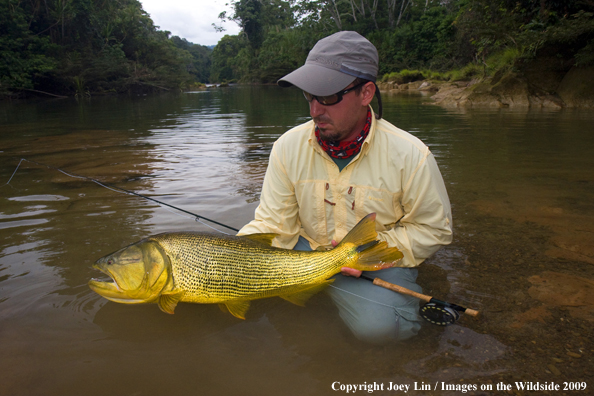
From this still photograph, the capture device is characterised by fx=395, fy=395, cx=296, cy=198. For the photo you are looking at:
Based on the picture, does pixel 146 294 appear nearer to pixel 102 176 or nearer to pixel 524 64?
pixel 102 176

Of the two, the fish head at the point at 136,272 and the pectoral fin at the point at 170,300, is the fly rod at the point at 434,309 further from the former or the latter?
the fish head at the point at 136,272

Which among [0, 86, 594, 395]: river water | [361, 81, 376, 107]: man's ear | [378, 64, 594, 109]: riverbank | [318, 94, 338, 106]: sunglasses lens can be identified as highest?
[378, 64, 594, 109]: riverbank

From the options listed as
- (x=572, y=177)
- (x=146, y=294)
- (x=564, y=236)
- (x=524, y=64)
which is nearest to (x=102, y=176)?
(x=146, y=294)

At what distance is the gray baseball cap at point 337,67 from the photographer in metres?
2.43

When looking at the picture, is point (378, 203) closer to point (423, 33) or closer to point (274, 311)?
point (274, 311)

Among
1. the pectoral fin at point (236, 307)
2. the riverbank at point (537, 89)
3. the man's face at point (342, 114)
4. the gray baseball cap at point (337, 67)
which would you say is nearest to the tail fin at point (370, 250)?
the man's face at point (342, 114)

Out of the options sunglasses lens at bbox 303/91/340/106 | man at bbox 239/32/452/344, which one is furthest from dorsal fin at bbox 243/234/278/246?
sunglasses lens at bbox 303/91/340/106

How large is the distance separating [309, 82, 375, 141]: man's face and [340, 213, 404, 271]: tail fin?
23.2 inches

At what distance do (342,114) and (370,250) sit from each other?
2.89ft

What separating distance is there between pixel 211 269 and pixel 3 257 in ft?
8.27

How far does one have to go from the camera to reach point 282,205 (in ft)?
9.68

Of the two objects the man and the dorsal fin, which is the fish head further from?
the man

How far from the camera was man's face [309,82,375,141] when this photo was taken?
2.52 meters

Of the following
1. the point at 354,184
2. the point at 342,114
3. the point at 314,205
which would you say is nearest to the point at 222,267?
the point at 314,205
